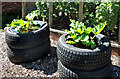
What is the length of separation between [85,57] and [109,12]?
90.3 inches

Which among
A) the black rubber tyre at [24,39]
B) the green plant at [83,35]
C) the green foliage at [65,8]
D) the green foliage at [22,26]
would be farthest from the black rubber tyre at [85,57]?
the green foliage at [65,8]

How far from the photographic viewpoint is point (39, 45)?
4367 mm

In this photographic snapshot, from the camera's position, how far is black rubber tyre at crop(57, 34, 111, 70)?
3082mm

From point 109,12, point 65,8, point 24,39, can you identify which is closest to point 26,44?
point 24,39

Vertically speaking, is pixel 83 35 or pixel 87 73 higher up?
pixel 83 35

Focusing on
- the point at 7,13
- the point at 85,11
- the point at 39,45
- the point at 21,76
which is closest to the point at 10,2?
the point at 7,13

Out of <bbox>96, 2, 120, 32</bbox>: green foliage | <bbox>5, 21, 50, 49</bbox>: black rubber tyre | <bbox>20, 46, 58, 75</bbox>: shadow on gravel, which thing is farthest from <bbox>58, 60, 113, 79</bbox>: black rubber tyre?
<bbox>96, 2, 120, 32</bbox>: green foliage

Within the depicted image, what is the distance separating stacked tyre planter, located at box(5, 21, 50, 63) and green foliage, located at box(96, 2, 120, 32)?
1.63 m

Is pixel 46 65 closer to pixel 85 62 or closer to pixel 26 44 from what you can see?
pixel 26 44

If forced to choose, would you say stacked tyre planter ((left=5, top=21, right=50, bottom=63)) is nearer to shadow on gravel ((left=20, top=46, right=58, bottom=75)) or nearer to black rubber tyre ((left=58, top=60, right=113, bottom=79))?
shadow on gravel ((left=20, top=46, right=58, bottom=75))

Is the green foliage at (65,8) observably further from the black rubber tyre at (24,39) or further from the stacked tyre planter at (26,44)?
the black rubber tyre at (24,39)

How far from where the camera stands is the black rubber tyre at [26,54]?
13.9 feet

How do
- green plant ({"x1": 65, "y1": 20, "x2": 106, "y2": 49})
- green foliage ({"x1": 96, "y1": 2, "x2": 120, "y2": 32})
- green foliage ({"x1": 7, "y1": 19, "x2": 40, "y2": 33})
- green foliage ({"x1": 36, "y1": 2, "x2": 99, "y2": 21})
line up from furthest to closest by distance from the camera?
green foliage ({"x1": 36, "y1": 2, "x2": 99, "y2": 21}) < green foliage ({"x1": 96, "y1": 2, "x2": 120, "y2": 32}) < green foliage ({"x1": 7, "y1": 19, "x2": 40, "y2": 33}) < green plant ({"x1": 65, "y1": 20, "x2": 106, "y2": 49})

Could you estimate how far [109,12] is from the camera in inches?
194
